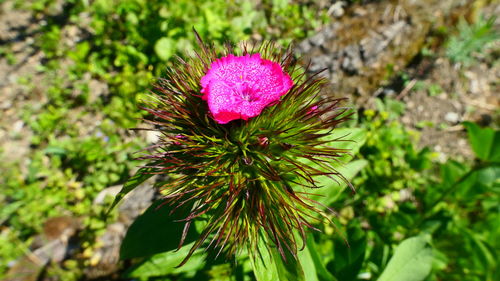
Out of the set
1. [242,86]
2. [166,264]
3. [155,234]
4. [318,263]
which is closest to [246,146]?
[242,86]

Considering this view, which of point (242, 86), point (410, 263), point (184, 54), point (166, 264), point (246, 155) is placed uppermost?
point (184, 54)

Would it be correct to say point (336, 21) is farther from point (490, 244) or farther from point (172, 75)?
point (172, 75)

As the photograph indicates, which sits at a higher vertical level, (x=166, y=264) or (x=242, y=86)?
(x=242, y=86)

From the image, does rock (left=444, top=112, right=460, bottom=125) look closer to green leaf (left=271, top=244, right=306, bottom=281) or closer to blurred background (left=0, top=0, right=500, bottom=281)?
blurred background (left=0, top=0, right=500, bottom=281)

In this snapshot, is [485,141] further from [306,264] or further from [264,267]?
[264,267]

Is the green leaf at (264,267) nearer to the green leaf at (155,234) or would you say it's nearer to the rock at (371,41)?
the green leaf at (155,234)

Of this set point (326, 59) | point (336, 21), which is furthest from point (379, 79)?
point (336, 21)
